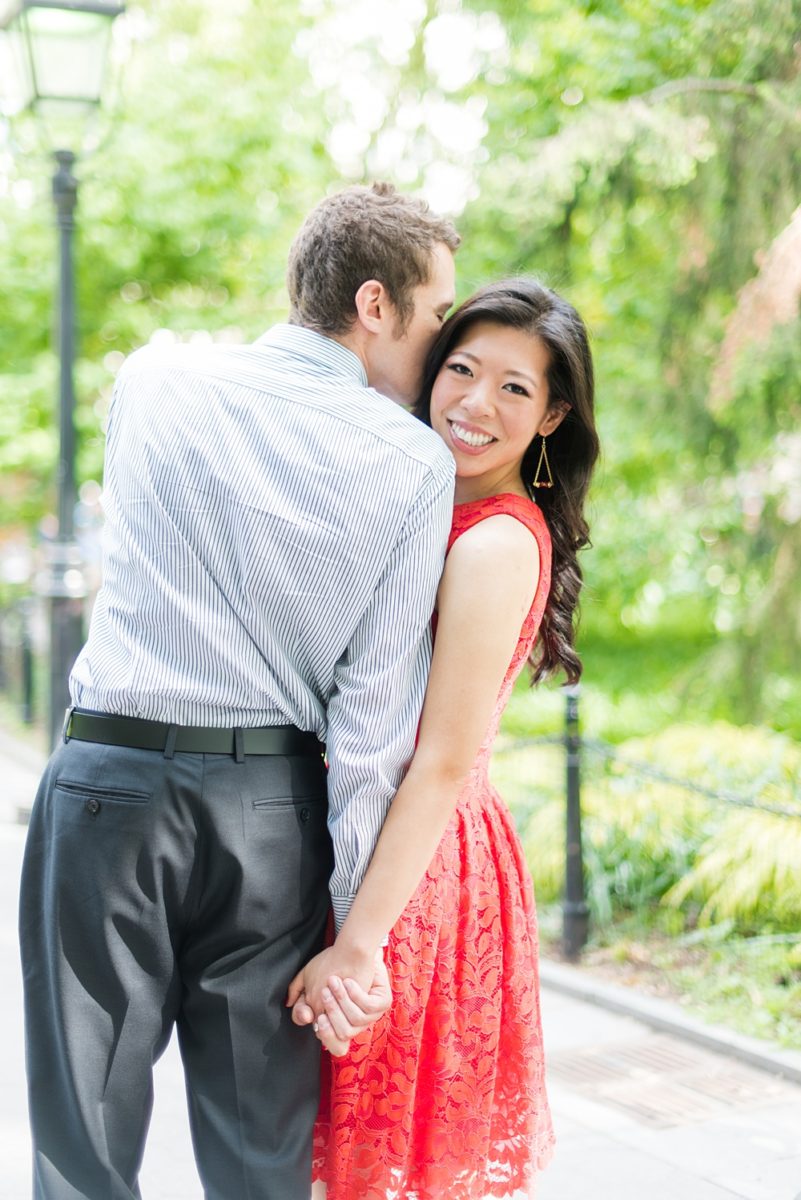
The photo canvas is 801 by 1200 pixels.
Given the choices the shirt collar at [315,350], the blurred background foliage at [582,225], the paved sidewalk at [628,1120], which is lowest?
the paved sidewalk at [628,1120]

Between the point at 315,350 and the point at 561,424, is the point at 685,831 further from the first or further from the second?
the point at 315,350

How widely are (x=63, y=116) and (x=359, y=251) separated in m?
6.12

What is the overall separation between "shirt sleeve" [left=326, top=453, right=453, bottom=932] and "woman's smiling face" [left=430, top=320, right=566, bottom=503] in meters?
0.28

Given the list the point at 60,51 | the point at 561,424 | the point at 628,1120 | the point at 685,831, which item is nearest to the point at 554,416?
the point at 561,424

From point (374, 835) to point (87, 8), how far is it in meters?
6.44

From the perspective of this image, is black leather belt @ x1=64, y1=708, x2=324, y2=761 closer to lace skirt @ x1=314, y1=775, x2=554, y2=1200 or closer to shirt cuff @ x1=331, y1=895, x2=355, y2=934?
shirt cuff @ x1=331, y1=895, x2=355, y2=934

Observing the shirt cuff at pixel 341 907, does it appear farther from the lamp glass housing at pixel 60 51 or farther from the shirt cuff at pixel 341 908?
the lamp glass housing at pixel 60 51

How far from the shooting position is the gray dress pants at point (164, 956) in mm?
1985

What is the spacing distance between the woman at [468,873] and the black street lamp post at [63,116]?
5.79m

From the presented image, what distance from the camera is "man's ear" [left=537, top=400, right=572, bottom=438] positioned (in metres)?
2.40

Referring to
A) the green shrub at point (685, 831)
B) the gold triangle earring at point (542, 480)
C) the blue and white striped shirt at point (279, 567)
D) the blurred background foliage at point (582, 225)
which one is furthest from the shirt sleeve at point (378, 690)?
the green shrub at point (685, 831)

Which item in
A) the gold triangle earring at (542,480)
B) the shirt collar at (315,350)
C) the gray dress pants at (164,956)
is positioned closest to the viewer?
the gray dress pants at (164,956)

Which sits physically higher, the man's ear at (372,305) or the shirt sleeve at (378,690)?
the man's ear at (372,305)

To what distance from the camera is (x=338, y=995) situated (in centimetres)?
204
